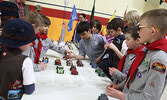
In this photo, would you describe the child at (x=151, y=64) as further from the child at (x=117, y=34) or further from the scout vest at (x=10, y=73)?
the child at (x=117, y=34)

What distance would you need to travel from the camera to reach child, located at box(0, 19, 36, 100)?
1005 mm

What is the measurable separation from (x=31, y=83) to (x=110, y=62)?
1.49 metres

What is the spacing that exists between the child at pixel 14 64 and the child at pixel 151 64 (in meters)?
0.75

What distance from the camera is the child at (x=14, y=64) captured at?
1005 millimetres

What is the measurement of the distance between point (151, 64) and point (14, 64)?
1004 mm

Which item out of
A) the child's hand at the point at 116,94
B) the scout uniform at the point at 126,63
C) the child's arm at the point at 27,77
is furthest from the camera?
the scout uniform at the point at 126,63

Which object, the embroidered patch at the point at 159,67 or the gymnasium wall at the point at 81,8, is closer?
the embroidered patch at the point at 159,67

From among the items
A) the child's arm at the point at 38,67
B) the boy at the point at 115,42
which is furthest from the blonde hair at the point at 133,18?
the child's arm at the point at 38,67

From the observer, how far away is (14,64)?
3.30ft

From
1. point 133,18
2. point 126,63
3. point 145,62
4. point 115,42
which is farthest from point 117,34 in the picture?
point 145,62

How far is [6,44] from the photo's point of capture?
1020mm

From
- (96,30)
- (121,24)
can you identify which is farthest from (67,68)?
(96,30)

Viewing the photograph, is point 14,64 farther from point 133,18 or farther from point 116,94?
point 133,18

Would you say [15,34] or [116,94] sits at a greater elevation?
[15,34]
